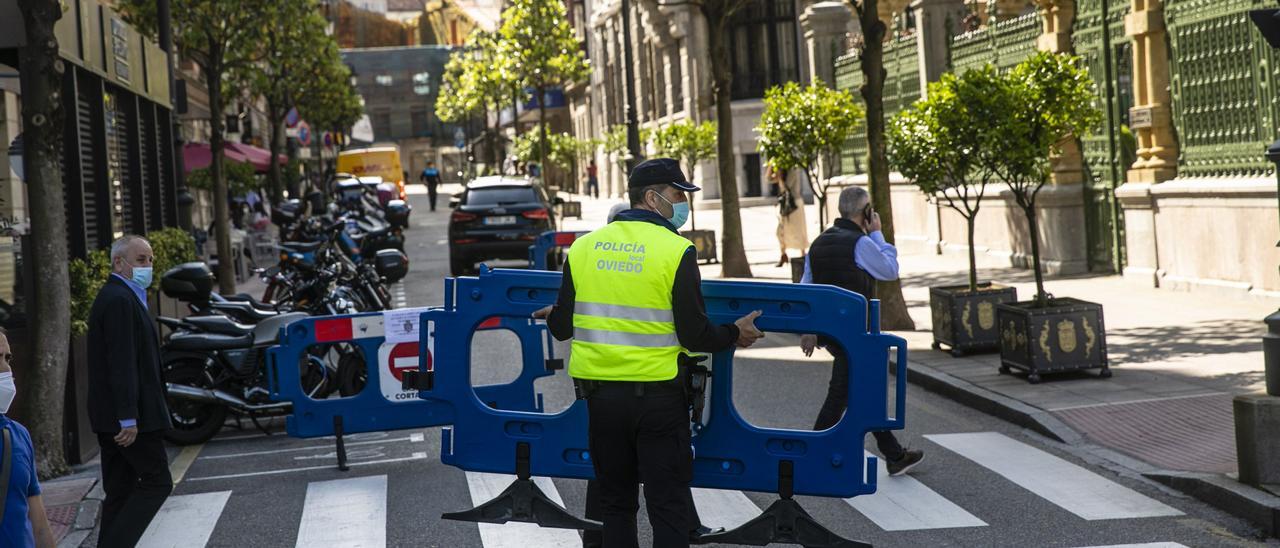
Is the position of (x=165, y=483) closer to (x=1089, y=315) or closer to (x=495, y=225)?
(x=1089, y=315)

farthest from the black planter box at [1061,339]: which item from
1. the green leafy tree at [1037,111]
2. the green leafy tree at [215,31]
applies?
the green leafy tree at [215,31]

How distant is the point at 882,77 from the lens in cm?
1645

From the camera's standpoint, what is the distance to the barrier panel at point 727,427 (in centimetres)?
648

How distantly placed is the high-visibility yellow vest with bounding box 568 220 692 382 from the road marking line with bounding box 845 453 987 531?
80.0 inches

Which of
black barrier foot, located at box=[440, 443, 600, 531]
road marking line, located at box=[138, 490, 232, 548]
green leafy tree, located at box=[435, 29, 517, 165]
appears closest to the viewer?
black barrier foot, located at box=[440, 443, 600, 531]

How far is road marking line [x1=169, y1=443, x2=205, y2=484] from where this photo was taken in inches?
406

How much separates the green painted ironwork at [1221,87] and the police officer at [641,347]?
1158cm

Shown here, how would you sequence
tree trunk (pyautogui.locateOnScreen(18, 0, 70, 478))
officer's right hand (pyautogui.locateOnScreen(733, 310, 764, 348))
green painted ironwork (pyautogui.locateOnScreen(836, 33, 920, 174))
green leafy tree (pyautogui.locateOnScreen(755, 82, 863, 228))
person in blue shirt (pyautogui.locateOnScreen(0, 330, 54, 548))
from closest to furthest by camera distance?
1. person in blue shirt (pyautogui.locateOnScreen(0, 330, 54, 548))
2. officer's right hand (pyautogui.locateOnScreen(733, 310, 764, 348))
3. tree trunk (pyautogui.locateOnScreen(18, 0, 70, 478))
4. green leafy tree (pyautogui.locateOnScreen(755, 82, 863, 228))
5. green painted ironwork (pyautogui.locateOnScreen(836, 33, 920, 174))

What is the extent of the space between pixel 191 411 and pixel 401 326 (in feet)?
7.03

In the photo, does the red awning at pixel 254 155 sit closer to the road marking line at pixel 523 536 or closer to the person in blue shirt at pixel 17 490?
the road marking line at pixel 523 536

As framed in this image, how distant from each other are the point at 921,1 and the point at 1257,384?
1520cm

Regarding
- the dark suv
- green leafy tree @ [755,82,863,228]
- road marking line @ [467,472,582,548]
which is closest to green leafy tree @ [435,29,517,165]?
the dark suv

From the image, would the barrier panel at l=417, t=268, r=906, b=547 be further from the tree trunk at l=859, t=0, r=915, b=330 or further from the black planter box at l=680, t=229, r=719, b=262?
the black planter box at l=680, t=229, r=719, b=262

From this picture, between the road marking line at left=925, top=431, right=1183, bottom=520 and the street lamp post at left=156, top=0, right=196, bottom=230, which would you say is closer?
the road marking line at left=925, top=431, right=1183, bottom=520
